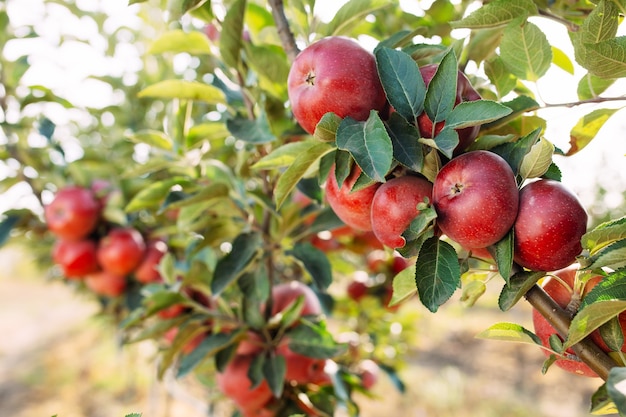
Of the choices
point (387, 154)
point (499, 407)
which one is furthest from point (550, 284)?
point (499, 407)

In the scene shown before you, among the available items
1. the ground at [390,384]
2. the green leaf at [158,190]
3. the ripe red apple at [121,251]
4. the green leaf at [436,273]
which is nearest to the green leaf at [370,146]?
the green leaf at [436,273]

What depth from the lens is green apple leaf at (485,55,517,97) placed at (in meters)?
0.69

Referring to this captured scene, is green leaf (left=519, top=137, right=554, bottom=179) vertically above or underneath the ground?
above

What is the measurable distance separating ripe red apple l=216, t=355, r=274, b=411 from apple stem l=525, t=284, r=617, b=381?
65 cm

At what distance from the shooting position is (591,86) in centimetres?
67

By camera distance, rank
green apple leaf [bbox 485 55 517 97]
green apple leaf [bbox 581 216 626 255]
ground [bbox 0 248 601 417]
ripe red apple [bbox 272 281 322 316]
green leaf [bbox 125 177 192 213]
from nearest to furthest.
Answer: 1. green apple leaf [bbox 581 216 626 255]
2. green apple leaf [bbox 485 55 517 97]
3. green leaf [bbox 125 177 192 213]
4. ripe red apple [bbox 272 281 322 316]
5. ground [bbox 0 248 601 417]

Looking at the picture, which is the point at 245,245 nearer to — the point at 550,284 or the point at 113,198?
the point at 550,284

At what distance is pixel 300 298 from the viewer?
3.19 ft

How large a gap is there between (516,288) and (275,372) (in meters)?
0.57

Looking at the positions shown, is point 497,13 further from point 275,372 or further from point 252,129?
point 275,372

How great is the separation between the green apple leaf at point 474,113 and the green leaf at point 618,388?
0.25m

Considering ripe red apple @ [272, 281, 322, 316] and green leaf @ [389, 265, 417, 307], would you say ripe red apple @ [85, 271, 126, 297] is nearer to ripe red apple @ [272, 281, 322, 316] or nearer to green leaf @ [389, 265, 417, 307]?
ripe red apple @ [272, 281, 322, 316]

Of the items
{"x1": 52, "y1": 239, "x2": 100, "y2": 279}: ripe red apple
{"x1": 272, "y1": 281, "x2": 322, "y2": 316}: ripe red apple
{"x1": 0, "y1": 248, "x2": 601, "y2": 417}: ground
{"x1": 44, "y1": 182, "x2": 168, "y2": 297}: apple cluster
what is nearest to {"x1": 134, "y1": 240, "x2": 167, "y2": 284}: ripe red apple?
{"x1": 44, "y1": 182, "x2": 168, "y2": 297}: apple cluster

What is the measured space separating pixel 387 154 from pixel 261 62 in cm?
39
